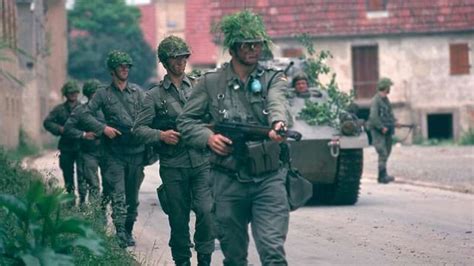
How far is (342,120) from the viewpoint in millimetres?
19547

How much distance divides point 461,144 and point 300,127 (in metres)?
25.1

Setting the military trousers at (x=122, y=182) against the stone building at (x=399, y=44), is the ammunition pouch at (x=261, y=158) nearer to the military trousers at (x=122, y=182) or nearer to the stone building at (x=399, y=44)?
the military trousers at (x=122, y=182)

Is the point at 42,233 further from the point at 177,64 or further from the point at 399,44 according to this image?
the point at 399,44

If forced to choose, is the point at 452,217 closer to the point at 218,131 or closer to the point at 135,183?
the point at 135,183

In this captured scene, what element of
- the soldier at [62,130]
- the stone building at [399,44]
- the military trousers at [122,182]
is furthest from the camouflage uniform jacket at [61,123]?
the stone building at [399,44]

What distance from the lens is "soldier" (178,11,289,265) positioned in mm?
9398

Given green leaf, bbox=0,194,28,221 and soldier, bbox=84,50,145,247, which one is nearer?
green leaf, bbox=0,194,28,221

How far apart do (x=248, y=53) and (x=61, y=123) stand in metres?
9.16

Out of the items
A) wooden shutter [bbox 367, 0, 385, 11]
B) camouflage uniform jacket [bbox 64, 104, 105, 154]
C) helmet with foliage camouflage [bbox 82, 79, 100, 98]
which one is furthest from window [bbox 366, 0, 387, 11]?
camouflage uniform jacket [bbox 64, 104, 105, 154]

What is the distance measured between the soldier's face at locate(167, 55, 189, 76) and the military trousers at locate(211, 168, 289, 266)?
2.44 metres

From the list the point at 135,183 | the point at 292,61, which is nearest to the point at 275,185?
the point at 135,183

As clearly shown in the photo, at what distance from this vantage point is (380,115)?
25.0 metres

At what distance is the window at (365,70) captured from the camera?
153ft

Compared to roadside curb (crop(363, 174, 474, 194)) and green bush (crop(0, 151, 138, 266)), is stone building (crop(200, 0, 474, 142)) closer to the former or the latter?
roadside curb (crop(363, 174, 474, 194))
